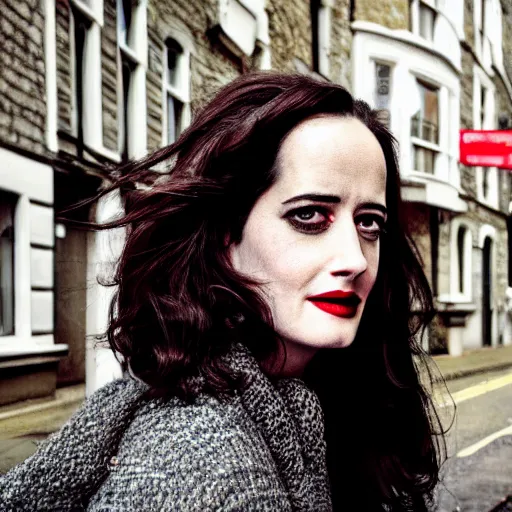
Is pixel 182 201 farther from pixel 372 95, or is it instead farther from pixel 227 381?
pixel 372 95

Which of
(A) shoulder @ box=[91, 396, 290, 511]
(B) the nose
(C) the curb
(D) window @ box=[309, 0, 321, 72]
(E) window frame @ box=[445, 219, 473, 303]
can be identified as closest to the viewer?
(A) shoulder @ box=[91, 396, 290, 511]

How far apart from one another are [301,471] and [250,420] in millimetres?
106

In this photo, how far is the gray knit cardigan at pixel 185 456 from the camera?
2.49ft

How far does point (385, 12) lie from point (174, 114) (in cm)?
139

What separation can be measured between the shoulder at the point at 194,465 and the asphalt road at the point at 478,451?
210 centimetres

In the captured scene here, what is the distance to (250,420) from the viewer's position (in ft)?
2.82

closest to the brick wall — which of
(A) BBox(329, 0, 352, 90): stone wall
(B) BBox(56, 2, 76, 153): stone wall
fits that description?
(A) BBox(329, 0, 352, 90): stone wall

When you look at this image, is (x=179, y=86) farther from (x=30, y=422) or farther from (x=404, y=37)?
(x=404, y=37)

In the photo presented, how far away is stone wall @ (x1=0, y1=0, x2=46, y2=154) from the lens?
1223mm

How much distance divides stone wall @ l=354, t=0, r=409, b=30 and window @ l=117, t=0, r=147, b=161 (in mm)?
1304

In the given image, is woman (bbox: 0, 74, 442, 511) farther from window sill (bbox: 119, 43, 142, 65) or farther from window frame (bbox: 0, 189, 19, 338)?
window sill (bbox: 119, 43, 142, 65)

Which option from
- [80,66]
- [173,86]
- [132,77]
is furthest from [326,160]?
[173,86]

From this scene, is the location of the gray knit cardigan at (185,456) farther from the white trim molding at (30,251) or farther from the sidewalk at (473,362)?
the sidewalk at (473,362)

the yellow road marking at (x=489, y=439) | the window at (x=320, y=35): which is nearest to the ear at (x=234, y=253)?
the window at (x=320, y=35)
